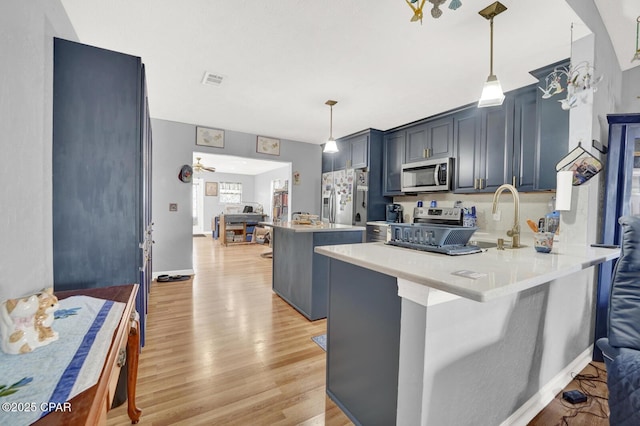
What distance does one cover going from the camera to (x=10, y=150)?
3.37 feet

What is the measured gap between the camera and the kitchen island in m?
0.97

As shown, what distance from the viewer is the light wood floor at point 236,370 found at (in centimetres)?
149

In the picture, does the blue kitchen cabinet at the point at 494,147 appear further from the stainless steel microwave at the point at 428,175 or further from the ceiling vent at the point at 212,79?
the ceiling vent at the point at 212,79

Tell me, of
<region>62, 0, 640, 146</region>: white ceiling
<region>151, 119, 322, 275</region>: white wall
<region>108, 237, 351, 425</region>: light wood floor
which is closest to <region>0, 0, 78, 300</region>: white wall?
<region>62, 0, 640, 146</region>: white ceiling

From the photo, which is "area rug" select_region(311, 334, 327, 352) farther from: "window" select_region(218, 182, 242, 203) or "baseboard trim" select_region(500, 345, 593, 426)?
"window" select_region(218, 182, 242, 203)

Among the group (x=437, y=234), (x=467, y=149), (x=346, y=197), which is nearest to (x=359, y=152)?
(x=346, y=197)

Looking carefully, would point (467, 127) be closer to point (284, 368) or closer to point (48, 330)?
point (284, 368)

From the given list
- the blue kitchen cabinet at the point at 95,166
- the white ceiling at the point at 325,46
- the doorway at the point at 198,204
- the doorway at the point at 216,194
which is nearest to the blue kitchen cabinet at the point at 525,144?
the white ceiling at the point at 325,46

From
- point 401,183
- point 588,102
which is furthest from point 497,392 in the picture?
point 401,183

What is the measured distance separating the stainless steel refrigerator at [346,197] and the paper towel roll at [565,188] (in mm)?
2783

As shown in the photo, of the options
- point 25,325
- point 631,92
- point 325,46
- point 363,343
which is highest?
point 325,46

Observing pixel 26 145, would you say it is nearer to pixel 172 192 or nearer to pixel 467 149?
pixel 172 192

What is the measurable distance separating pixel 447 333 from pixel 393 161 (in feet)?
12.3

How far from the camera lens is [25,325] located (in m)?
0.77
